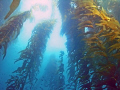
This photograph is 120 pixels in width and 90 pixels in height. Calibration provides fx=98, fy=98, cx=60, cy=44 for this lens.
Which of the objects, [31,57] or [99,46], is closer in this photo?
[99,46]

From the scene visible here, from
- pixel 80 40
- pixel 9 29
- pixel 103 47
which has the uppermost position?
pixel 9 29

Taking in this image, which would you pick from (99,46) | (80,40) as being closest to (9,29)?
(80,40)

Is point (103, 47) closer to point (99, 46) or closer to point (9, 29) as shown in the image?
point (99, 46)

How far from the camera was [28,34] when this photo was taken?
3431cm

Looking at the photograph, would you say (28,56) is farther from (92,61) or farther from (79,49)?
(92,61)

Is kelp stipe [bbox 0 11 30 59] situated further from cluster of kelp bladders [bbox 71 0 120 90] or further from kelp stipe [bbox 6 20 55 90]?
cluster of kelp bladders [bbox 71 0 120 90]

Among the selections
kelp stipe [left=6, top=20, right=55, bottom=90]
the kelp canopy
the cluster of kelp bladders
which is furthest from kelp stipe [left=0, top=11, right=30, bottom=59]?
the cluster of kelp bladders

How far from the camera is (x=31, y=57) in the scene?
6262 millimetres

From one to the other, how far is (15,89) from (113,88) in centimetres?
604

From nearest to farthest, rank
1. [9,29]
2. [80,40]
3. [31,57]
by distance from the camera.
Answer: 1. [80,40]
2. [9,29]
3. [31,57]

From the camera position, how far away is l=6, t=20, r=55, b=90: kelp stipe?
596 centimetres

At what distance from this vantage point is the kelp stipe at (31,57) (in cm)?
596

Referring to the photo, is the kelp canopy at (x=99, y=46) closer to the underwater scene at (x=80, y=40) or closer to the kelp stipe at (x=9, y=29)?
the underwater scene at (x=80, y=40)

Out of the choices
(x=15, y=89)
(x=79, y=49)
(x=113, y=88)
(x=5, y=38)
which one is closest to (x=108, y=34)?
(x=113, y=88)
